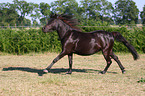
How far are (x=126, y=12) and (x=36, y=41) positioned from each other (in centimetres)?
5924

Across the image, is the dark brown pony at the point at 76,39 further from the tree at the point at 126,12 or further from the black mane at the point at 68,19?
A: the tree at the point at 126,12

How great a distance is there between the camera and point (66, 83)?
6.20 m

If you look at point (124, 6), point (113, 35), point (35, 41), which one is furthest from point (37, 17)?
point (113, 35)

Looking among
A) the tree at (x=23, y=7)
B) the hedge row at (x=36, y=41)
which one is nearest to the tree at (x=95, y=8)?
the tree at (x=23, y=7)

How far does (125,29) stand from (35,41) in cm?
706

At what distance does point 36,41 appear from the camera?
1608 centimetres

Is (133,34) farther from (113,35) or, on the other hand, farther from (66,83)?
(66,83)

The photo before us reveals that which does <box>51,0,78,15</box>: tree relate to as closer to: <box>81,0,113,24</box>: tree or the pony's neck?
<box>81,0,113,24</box>: tree

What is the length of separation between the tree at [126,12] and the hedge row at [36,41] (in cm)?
5183

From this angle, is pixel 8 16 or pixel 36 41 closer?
pixel 36 41

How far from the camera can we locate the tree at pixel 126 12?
68375mm

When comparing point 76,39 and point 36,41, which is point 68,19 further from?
point 36,41

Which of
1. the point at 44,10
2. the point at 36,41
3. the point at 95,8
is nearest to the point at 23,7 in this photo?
the point at 44,10

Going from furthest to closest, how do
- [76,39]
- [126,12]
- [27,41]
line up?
1. [126,12]
2. [27,41]
3. [76,39]
